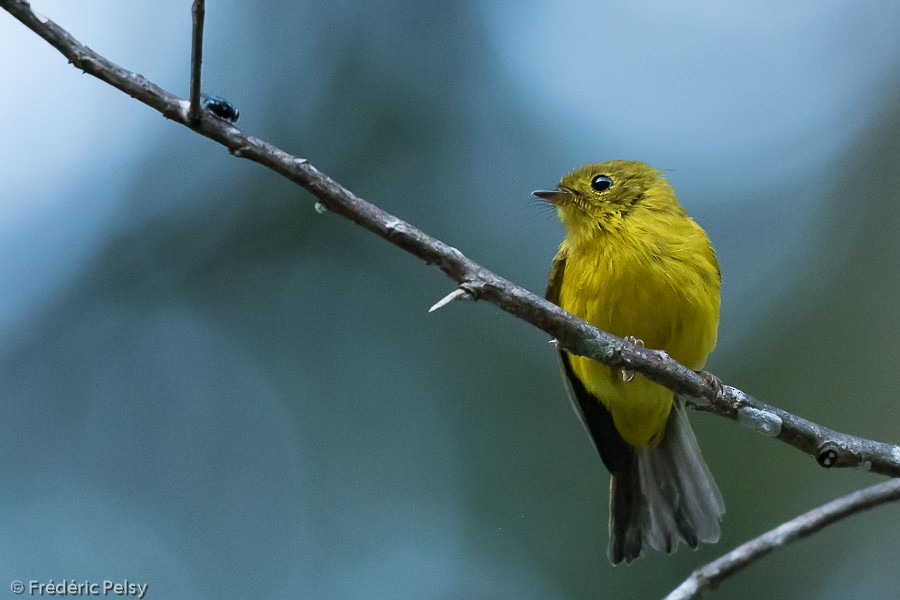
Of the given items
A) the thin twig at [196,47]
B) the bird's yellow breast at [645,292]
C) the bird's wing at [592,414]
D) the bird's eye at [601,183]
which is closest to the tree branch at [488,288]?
the thin twig at [196,47]

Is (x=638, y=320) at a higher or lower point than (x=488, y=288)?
higher

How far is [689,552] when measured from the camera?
6.14 m

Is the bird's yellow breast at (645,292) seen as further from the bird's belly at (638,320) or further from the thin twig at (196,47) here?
the thin twig at (196,47)

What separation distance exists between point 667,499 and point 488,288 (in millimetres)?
2494

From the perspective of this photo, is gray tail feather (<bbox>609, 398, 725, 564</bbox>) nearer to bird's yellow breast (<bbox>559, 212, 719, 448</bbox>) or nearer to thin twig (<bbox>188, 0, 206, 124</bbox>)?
bird's yellow breast (<bbox>559, 212, 719, 448</bbox>)

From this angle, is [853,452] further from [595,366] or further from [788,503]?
[788,503]

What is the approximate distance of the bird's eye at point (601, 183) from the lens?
4949 millimetres

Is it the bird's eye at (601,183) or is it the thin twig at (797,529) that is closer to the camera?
the thin twig at (797,529)

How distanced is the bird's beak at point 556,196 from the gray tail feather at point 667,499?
4.21 ft

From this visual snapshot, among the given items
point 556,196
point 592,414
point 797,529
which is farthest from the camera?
point 592,414

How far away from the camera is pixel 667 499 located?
15.9 feet

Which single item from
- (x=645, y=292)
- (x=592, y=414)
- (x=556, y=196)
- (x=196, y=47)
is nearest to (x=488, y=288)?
(x=196, y=47)

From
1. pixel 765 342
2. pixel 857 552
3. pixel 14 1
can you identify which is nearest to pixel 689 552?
pixel 857 552

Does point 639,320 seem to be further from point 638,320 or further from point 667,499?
point 667,499
